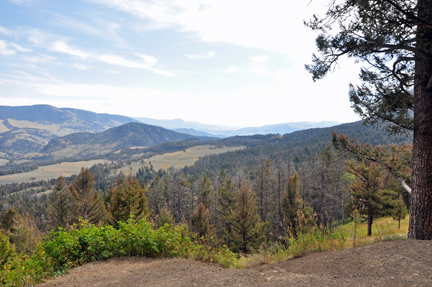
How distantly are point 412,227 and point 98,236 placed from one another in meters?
8.98

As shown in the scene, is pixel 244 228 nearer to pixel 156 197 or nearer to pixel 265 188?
pixel 265 188

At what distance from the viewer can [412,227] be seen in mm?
6043

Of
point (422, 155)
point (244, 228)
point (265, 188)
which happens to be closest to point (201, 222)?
point (244, 228)

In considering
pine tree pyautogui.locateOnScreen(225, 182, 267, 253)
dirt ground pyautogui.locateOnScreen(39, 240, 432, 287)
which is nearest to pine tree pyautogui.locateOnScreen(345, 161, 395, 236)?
pine tree pyautogui.locateOnScreen(225, 182, 267, 253)

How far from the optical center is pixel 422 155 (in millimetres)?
5922

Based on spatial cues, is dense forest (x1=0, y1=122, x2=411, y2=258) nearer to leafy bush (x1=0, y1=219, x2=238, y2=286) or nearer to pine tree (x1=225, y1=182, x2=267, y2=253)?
pine tree (x1=225, y1=182, x2=267, y2=253)

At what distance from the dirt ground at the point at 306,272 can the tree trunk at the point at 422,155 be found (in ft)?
4.01

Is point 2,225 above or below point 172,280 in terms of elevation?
below

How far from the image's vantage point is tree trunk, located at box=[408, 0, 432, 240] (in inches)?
227

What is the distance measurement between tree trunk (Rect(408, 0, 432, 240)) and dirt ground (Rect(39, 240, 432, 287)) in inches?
48.2

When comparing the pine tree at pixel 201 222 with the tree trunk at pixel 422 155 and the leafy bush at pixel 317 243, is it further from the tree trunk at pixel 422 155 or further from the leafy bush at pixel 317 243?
the tree trunk at pixel 422 155

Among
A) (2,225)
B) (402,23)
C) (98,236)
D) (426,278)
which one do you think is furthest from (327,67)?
(2,225)

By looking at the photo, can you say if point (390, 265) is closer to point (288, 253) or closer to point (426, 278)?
point (426, 278)

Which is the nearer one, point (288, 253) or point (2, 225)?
point (288, 253)
